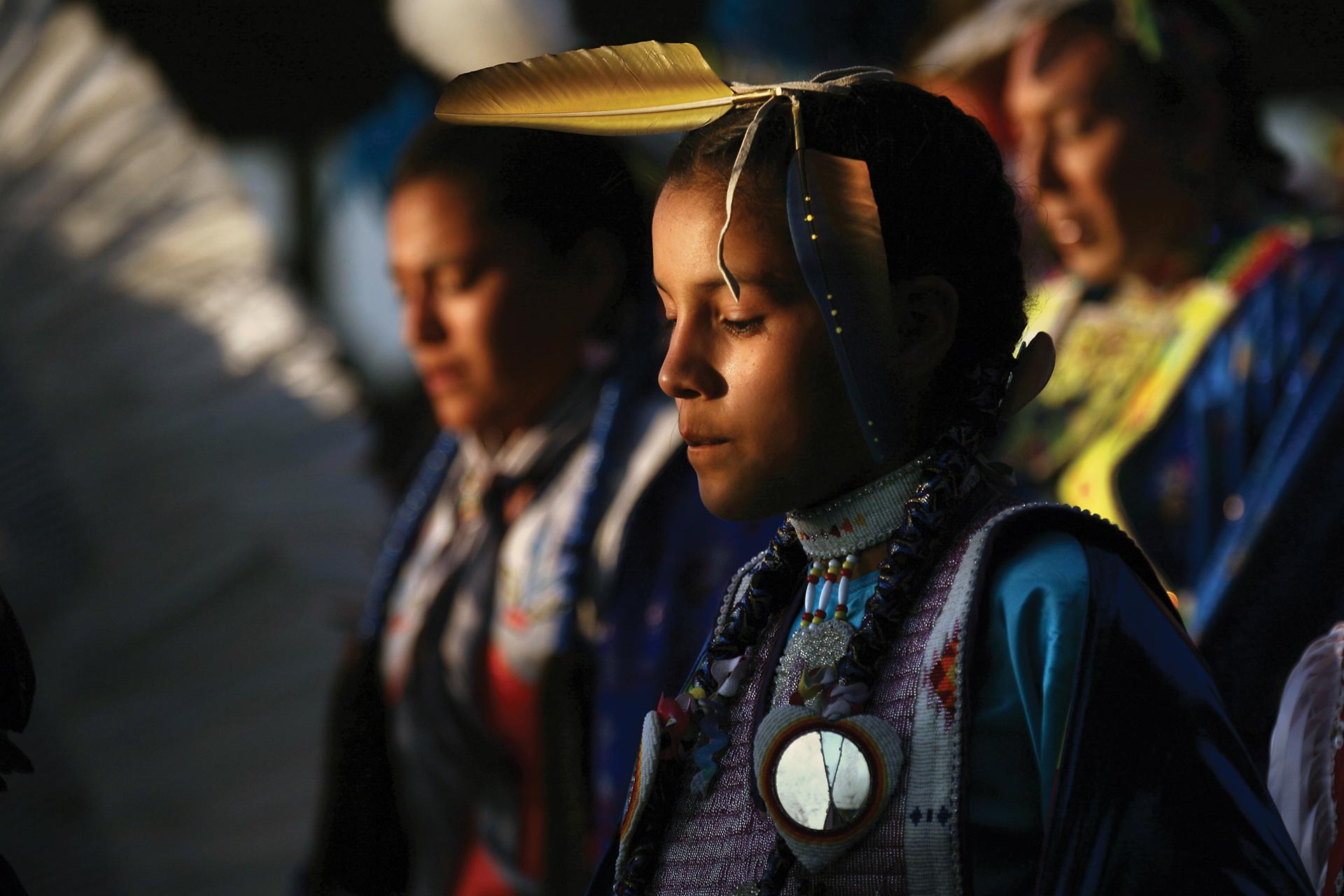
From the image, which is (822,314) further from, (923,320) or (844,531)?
(844,531)

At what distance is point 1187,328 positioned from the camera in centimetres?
246

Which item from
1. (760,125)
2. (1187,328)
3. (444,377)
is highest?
(760,125)

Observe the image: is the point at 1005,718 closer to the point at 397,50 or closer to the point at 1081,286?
the point at 1081,286

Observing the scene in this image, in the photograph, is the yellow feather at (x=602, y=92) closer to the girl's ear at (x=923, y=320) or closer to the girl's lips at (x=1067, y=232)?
the girl's ear at (x=923, y=320)

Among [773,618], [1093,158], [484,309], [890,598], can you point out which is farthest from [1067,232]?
[890,598]

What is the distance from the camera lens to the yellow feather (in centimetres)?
120

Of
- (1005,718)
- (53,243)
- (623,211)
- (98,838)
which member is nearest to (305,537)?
(98,838)

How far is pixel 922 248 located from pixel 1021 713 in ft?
1.29

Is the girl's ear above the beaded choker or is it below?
above

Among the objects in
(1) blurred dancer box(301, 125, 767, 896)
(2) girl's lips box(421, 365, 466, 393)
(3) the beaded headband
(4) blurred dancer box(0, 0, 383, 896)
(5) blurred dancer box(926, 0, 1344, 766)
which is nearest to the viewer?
(3) the beaded headband

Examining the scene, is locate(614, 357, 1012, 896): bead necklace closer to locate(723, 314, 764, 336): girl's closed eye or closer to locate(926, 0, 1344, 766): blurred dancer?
locate(723, 314, 764, 336): girl's closed eye

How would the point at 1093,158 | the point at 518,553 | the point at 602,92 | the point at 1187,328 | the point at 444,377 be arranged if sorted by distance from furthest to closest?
the point at 444,377 < the point at 518,553 < the point at 1093,158 < the point at 1187,328 < the point at 602,92

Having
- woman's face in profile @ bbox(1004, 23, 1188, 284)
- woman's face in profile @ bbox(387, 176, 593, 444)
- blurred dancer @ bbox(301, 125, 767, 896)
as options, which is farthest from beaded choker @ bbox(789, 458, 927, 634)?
woman's face in profile @ bbox(387, 176, 593, 444)

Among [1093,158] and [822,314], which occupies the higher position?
[822,314]
